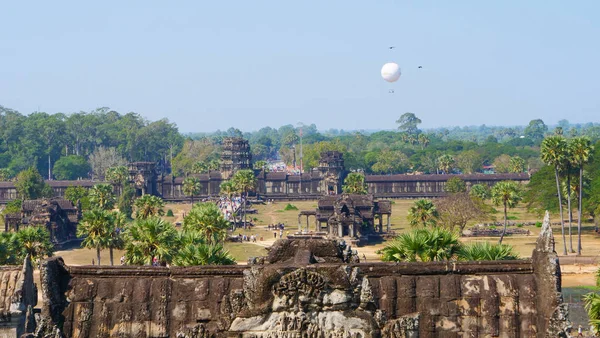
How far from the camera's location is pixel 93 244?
186ft

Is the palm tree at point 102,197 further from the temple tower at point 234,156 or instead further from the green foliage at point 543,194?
the temple tower at point 234,156

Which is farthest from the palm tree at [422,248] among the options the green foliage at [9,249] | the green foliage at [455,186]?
the green foliage at [455,186]

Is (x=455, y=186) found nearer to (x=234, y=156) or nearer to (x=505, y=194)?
(x=234, y=156)

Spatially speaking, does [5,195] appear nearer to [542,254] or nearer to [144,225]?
[144,225]

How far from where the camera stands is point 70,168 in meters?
193

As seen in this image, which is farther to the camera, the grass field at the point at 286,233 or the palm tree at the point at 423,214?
the palm tree at the point at 423,214

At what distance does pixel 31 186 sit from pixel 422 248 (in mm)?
99441

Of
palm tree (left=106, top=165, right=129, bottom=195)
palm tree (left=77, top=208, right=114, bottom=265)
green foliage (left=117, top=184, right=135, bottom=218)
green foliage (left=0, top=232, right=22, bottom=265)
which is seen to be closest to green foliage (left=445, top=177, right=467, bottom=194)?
green foliage (left=117, top=184, right=135, bottom=218)

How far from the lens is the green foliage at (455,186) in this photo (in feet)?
460

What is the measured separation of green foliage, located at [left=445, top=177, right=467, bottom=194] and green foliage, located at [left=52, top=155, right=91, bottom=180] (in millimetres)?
88242

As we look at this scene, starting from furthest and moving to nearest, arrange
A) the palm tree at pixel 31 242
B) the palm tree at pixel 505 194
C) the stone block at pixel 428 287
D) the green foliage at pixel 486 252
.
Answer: the palm tree at pixel 505 194 < the palm tree at pixel 31 242 < the green foliage at pixel 486 252 < the stone block at pixel 428 287

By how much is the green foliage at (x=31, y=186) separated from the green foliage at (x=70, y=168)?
6447 centimetres

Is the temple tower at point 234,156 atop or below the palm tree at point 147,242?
atop

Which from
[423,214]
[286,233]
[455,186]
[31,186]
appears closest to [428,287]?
[423,214]
